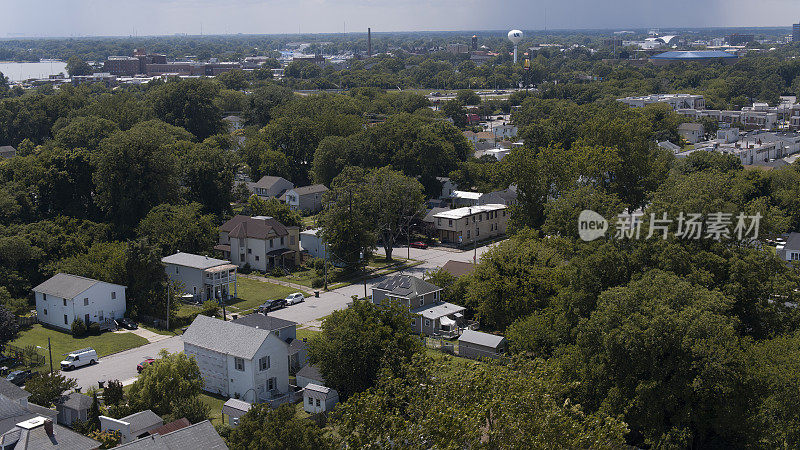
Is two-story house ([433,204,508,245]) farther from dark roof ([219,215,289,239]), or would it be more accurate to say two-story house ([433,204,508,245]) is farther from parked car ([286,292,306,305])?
parked car ([286,292,306,305])

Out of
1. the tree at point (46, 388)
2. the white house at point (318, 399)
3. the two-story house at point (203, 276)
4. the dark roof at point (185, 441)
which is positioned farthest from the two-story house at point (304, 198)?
the dark roof at point (185, 441)

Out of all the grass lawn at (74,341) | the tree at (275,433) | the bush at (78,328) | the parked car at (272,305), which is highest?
the tree at (275,433)

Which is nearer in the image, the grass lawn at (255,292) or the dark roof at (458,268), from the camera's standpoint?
the grass lawn at (255,292)

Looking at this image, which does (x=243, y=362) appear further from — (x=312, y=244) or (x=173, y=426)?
(x=312, y=244)

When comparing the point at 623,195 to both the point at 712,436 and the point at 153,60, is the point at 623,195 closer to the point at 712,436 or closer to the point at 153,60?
the point at 712,436

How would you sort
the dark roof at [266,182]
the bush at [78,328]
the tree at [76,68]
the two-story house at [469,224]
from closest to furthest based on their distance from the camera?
the bush at [78,328] → the two-story house at [469,224] → the dark roof at [266,182] → the tree at [76,68]

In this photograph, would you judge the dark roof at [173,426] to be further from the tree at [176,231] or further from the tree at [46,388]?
the tree at [176,231]

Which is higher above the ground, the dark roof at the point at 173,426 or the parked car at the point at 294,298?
the dark roof at the point at 173,426

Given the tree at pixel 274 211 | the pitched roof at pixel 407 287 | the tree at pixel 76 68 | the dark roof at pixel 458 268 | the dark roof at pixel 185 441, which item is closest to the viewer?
the dark roof at pixel 185 441
